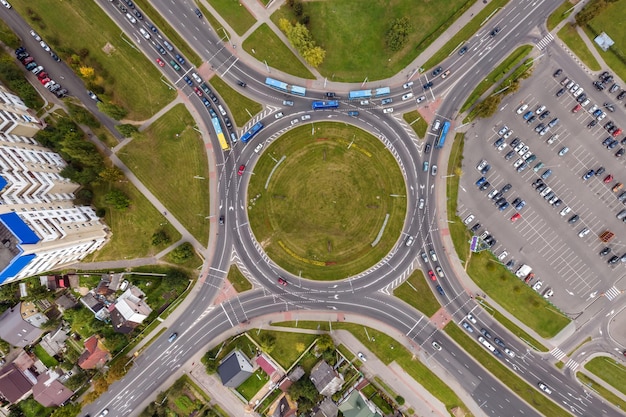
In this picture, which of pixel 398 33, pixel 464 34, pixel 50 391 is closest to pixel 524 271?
pixel 464 34

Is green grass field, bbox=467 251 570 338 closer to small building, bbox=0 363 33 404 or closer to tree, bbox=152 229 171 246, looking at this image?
tree, bbox=152 229 171 246

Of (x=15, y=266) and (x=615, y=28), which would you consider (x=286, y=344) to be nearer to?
(x=15, y=266)

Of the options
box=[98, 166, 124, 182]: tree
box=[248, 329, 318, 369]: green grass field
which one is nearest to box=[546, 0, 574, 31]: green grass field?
box=[248, 329, 318, 369]: green grass field

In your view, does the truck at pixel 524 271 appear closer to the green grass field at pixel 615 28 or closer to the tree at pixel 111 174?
the green grass field at pixel 615 28

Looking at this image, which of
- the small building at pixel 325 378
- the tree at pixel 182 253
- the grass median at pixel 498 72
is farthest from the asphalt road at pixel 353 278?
the small building at pixel 325 378

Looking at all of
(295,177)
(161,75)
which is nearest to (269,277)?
(295,177)

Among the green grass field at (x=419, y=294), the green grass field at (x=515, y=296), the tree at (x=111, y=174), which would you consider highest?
the tree at (x=111, y=174)

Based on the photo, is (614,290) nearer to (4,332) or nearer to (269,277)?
(269,277)
